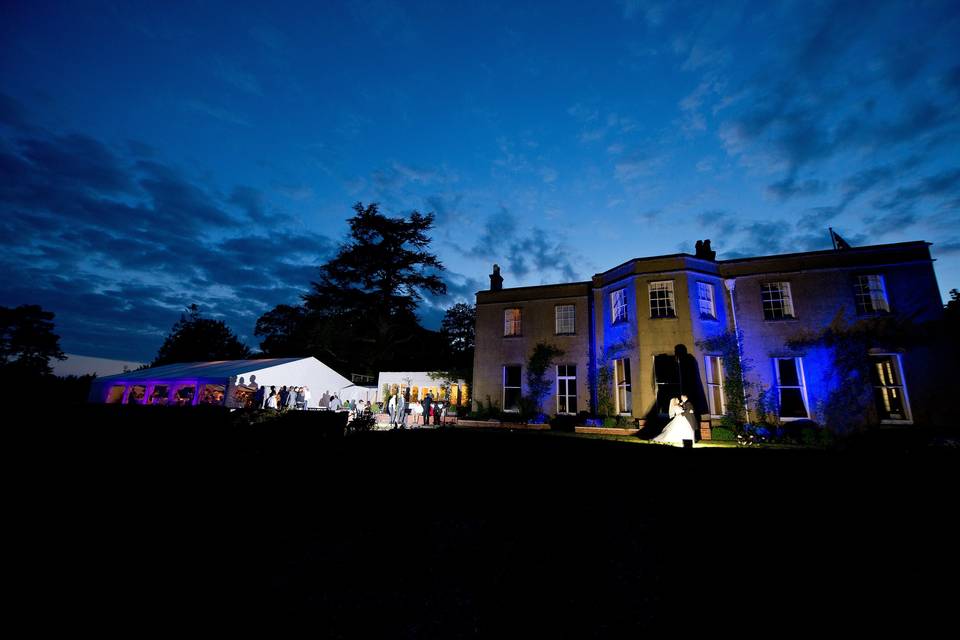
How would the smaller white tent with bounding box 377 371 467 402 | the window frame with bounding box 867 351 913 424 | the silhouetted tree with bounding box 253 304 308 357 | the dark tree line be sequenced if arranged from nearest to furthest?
the window frame with bounding box 867 351 913 424
the smaller white tent with bounding box 377 371 467 402
the dark tree line
the silhouetted tree with bounding box 253 304 308 357

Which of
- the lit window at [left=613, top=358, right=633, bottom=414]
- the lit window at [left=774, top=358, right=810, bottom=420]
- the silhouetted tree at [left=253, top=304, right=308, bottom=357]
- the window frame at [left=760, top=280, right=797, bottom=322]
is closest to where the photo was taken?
the lit window at [left=774, top=358, right=810, bottom=420]

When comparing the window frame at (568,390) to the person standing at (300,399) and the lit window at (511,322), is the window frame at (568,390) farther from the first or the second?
the person standing at (300,399)

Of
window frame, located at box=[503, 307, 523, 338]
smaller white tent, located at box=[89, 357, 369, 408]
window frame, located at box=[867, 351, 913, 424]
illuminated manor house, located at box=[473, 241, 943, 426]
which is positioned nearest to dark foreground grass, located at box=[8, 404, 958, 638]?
illuminated manor house, located at box=[473, 241, 943, 426]

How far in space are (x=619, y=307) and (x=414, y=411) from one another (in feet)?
37.3

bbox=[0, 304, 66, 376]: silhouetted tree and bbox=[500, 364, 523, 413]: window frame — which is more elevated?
bbox=[0, 304, 66, 376]: silhouetted tree

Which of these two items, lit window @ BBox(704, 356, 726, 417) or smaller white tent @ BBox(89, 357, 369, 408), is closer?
lit window @ BBox(704, 356, 726, 417)

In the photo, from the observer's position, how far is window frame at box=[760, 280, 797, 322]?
15.5 meters

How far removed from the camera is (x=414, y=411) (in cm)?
2053

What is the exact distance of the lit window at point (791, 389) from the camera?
48.1ft

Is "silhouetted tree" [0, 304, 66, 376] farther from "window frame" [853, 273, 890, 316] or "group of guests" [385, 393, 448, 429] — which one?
"window frame" [853, 273, 890, 316]

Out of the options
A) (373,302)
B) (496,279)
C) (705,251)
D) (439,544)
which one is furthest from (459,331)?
(439,544)

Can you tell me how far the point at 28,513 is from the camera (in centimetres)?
339

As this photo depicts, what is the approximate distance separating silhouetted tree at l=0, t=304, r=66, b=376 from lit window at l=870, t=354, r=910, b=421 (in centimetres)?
6788

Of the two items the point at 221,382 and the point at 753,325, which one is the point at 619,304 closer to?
the point at 753,325
